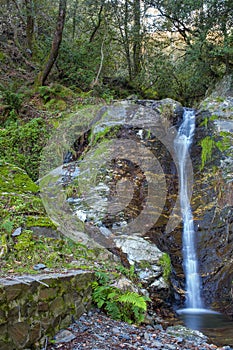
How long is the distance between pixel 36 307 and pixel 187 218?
17.5 feet

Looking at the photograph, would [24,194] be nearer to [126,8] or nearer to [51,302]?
[51,302]

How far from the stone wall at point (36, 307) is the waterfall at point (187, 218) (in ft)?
10.9

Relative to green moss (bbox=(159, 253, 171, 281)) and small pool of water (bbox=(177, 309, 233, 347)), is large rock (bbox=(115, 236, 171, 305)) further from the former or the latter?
small pool of water (bbox=(177, 309, 233, 347))

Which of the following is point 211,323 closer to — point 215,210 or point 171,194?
point 215,210

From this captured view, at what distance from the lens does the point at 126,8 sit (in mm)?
14094

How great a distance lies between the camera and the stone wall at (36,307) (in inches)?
105

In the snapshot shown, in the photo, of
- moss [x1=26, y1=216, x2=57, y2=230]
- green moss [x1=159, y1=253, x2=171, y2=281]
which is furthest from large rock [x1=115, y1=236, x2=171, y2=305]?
moss [x1=26, y1=216, x2=57, y2=230]

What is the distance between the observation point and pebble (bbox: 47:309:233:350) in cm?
313

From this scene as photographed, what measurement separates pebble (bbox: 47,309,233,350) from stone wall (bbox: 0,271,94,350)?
0.13 meters

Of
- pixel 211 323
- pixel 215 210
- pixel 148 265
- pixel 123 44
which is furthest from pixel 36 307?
pixel 123 44

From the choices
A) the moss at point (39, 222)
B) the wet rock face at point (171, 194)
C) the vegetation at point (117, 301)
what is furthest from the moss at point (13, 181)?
the vegetation at point (117, 301)

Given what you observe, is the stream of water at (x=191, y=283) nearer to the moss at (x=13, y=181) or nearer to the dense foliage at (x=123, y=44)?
the moss at (x=13, y=181)

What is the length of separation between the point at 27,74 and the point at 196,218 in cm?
920

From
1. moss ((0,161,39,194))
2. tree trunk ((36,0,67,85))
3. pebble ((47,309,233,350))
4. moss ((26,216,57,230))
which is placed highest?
tree trunk ((36,0,67,85))
